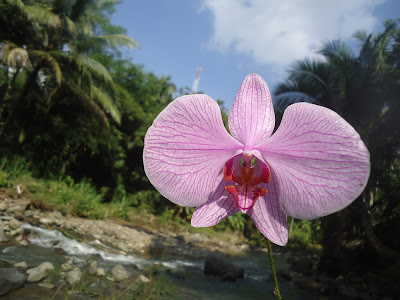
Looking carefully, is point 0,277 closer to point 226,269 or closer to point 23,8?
point 226,269

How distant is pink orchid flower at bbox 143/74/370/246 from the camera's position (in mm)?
457

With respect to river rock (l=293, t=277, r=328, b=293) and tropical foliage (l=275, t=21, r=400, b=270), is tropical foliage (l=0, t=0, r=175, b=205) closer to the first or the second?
tropical foliage (l=275, t=21, r=400, b=270)

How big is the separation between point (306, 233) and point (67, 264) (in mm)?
9511

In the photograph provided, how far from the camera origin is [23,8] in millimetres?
8500

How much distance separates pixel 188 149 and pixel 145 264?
529cm

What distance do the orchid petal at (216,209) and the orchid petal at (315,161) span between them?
99mm

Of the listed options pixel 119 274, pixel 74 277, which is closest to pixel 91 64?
pixel 119 274

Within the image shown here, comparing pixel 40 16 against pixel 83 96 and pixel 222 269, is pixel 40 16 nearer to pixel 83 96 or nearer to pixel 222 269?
pixel 83 96

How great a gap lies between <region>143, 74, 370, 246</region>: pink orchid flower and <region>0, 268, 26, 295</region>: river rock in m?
3.24

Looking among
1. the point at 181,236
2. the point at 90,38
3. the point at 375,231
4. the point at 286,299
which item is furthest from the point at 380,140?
the point at 90,38

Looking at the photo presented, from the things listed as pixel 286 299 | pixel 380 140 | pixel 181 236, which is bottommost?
pixel 181 236

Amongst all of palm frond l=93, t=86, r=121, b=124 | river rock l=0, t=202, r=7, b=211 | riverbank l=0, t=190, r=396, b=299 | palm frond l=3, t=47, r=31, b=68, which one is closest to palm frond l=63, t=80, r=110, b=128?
palm frond l=93, t=86, r=121, b=124

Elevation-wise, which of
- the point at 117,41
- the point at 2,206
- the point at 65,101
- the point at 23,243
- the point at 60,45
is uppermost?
→ the point at 117,41

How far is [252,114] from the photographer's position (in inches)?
22.4
